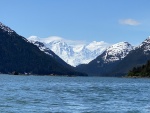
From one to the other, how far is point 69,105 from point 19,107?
309 inches

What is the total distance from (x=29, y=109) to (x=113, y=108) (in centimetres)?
1222

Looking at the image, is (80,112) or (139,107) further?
(139,107)

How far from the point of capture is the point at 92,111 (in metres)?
55.1

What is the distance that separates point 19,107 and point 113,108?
1362cm

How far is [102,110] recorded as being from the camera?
5634 centimetres

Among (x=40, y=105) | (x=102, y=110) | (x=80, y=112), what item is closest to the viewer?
(x=80, y=112)

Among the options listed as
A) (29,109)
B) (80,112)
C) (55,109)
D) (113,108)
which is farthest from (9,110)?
(113,108)

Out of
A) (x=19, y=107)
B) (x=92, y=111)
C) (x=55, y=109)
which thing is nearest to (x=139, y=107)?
(x=92, y=111)

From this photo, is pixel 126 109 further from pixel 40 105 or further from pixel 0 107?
pixel 0 107

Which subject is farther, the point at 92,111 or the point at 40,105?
the point at 40,105

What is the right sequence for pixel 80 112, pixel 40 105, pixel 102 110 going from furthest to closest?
pixel 40 105
pixel 102 110
pixel 80 112

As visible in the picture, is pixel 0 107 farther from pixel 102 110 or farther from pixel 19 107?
pixel 102 110

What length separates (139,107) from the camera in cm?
6125

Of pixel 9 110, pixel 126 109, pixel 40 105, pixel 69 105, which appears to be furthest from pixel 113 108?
pixel 9 110
